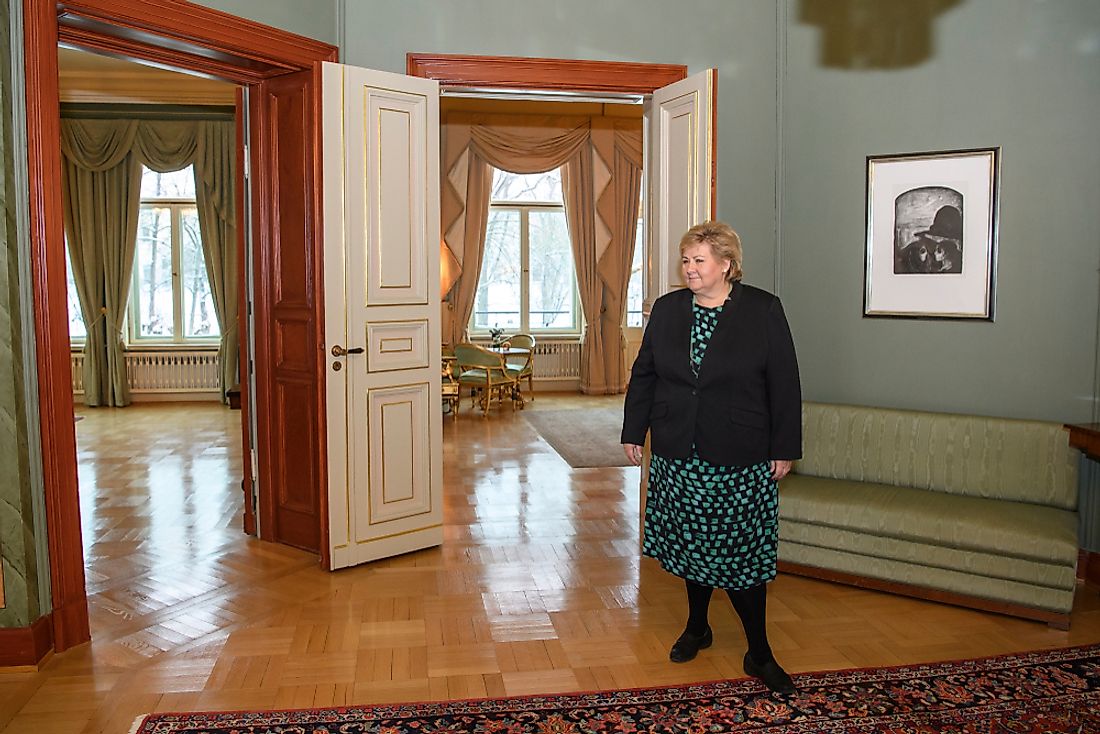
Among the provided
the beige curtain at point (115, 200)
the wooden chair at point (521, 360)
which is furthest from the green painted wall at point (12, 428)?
the beige curtain at point (115, 200)

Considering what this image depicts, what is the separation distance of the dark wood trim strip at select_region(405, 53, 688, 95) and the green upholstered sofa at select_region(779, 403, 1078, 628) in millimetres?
1998

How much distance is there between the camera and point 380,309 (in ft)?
15.3

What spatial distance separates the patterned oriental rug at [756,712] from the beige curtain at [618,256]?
8.48 metres

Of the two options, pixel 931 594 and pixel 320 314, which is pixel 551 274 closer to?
pixel 320 314

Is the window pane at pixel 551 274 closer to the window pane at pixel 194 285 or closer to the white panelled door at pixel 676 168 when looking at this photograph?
the window pane at pixel 194 285

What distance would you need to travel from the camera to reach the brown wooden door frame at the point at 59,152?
345 cm

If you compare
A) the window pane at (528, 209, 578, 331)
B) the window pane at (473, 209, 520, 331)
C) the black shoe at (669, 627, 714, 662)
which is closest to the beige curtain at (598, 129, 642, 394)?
the window pane at (528, 209, 578, 331)

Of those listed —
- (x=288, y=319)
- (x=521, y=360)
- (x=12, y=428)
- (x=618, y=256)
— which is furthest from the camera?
(x=618, y=256)

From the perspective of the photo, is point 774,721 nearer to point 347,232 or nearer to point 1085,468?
point 1085,468

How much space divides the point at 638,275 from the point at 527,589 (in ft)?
27.5

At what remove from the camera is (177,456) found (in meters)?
7.61

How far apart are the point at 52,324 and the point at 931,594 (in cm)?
379

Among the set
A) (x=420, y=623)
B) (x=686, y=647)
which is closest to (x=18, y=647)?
(x=420, y=623)

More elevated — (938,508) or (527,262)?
(527,262)
